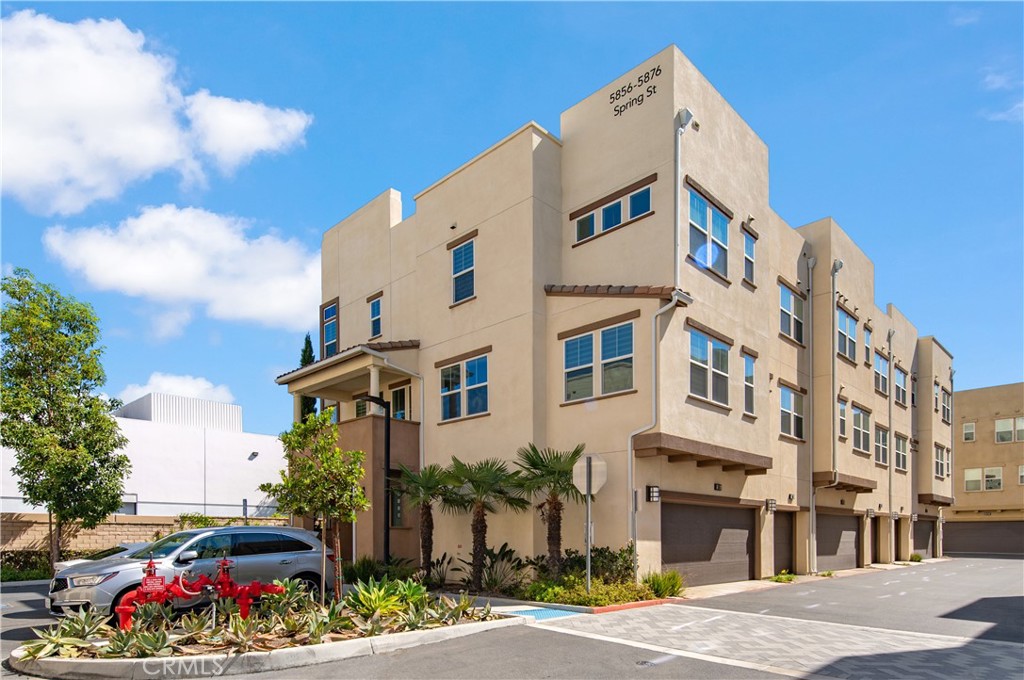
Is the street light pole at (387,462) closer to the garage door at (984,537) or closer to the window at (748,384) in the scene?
the window at (748,384)

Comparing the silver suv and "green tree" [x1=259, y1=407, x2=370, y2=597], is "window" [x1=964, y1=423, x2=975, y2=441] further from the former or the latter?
"green tree" [x1=259, y1=407, x2=370, y2=597]

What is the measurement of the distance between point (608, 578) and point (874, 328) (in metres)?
21.5

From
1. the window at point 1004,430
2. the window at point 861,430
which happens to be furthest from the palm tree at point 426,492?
the window at point 1004,430

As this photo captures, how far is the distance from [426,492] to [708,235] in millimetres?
9448

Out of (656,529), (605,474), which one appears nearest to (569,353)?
(605,474)

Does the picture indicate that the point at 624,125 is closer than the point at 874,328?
Yes

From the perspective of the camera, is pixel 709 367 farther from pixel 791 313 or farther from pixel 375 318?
pixel 375 318

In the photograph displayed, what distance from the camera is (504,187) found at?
20531 mm

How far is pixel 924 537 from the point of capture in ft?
130

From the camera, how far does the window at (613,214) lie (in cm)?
1880

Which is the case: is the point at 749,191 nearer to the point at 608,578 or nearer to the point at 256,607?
the point at 608,578

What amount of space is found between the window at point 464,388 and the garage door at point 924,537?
2743 centimetres

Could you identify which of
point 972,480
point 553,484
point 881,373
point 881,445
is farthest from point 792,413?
point 972,480

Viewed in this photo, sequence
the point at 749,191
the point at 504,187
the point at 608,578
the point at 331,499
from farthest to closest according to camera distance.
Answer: the point at 749,191 → the point at 504,187 → the point at 608,578 → the point at 331,499
